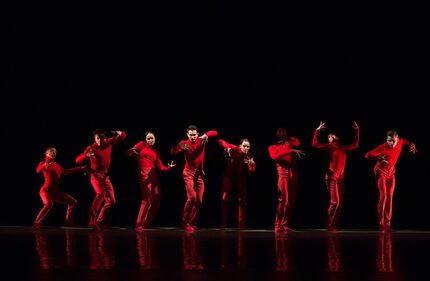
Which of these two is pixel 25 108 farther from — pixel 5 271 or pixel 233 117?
pixel 5 271

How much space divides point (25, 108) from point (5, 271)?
857 cm

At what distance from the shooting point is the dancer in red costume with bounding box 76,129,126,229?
10.6 m

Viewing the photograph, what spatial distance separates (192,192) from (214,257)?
4.11 m

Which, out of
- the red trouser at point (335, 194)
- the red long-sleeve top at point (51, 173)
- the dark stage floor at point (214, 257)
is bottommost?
the dark stage floor at point (214, 257)

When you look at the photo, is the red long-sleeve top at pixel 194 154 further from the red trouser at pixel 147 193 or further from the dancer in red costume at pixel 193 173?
the red trouser at pixel 147 193

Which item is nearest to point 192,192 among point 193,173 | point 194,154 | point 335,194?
point 193,173

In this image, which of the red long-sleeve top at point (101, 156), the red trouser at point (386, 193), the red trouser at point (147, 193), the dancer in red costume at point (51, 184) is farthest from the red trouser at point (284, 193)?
the dancer in red costume at point (51, 184)

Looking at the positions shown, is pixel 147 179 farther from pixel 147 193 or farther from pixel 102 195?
pixel 102 195

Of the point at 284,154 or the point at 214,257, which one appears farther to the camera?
the point at 284,154

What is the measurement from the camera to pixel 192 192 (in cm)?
1018

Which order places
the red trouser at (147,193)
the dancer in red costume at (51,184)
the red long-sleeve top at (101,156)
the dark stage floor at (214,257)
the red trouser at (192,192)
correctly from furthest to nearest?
the dancer in red costume at (51,184) → the red long-sleeve top at (101,156) → the red trouser at (147,193) → the red trouser at (192,192) → the dark stage floor at (214,257)

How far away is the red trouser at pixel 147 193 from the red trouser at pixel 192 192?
57cm

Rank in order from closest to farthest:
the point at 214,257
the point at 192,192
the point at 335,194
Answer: the point at 214,257, the point at 192,192, the point at 335,194

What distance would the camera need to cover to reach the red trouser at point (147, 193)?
34.3 feet
